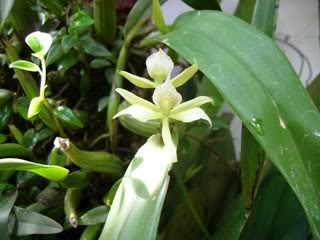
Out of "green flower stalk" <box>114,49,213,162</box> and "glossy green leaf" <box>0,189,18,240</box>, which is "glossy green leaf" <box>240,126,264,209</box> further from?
"glossy green leaf" <box>0,189,18,240</box>

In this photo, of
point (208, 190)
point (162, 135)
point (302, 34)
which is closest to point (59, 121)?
point (162, 135)

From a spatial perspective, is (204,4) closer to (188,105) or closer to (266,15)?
(266,15)

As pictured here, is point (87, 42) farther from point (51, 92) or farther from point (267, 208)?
point (267, 208)

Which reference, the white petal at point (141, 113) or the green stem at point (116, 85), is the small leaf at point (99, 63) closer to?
the green stem at point (116, 85)

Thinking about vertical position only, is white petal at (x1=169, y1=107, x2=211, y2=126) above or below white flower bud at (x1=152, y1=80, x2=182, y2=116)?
below

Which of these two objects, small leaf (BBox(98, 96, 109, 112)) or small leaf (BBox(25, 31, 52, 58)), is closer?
small leaf (BBox(25, 31, 52, 58))

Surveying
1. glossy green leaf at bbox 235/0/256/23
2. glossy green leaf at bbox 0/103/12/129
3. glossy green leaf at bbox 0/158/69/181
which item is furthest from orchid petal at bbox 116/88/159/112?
glossy green leaf at bbox 235/0/256/23

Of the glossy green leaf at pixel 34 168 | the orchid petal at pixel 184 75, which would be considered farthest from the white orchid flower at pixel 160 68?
the glossy green leaf at pixel 34 168

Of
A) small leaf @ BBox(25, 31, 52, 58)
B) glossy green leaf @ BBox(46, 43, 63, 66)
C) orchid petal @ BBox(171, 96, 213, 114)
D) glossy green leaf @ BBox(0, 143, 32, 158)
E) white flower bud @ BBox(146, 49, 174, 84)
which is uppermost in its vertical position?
small leaf @ BBox(25, 31, 52, 58)
